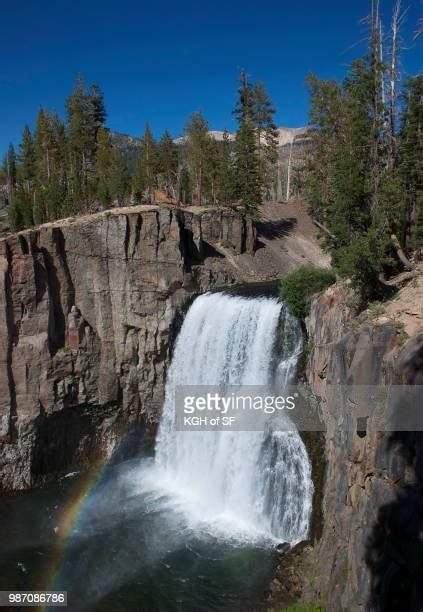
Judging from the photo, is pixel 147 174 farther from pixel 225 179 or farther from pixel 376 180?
pixel 376 180

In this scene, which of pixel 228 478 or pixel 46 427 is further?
pixel 46 427

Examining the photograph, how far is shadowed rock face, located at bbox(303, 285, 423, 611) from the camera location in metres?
8.76

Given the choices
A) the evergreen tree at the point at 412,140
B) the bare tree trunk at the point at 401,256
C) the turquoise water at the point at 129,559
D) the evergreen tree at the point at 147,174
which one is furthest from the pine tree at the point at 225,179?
the turquoise water at the point at 129,559

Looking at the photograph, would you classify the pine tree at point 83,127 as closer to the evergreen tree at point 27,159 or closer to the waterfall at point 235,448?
the evergreen tree at point 27,159

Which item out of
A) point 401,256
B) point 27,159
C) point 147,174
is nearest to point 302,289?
point 401,256

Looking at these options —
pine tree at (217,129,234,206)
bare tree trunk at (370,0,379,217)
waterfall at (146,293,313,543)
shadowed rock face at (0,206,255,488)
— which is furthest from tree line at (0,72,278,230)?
bare tree trunk at (370,0,379,217)

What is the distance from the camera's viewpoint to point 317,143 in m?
38.6

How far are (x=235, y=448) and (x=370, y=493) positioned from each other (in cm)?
912

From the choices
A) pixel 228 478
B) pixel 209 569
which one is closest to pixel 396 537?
pixel 209 569

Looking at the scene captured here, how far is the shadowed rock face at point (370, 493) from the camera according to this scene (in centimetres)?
876

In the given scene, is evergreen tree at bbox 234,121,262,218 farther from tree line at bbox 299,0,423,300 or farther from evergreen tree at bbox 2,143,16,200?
evergreen tree at bbox 2,143,16,200

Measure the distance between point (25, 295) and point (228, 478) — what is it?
42.8 feet

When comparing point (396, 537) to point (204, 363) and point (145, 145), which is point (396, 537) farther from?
point (145, 145)

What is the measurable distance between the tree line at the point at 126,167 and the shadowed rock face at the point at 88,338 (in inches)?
523
